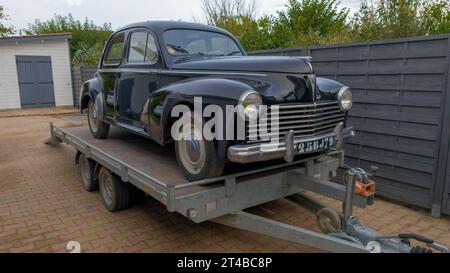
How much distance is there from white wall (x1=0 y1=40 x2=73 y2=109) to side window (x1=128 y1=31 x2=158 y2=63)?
1215 cm

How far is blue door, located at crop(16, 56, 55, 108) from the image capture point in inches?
565

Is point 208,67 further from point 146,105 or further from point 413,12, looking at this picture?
point 413,12

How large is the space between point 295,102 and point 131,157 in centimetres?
202

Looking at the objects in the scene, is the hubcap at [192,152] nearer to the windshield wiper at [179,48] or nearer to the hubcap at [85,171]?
the windshield wiper at [179,48]

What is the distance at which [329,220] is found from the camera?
3.11m

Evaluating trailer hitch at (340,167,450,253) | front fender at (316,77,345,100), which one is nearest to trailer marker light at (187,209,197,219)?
trailer hitch at (340,167,450,253)

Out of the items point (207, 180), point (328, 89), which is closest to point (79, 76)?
point (328, 89)

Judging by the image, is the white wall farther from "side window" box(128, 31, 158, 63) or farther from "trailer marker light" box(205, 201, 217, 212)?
"trailer marker light" box(205, 201, 217, 212)

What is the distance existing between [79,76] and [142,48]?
12035mm

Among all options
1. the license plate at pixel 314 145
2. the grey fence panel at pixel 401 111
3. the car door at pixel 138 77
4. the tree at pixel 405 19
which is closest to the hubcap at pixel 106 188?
the car door at pixel 138 77

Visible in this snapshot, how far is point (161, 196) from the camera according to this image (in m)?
2.83

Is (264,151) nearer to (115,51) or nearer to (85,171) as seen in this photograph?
(115,51)

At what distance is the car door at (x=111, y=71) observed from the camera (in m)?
4.71
